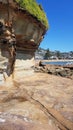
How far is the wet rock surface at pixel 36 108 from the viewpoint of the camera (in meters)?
3.12

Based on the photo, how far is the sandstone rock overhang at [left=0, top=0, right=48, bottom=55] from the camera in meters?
5.93

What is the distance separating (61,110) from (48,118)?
51 cm

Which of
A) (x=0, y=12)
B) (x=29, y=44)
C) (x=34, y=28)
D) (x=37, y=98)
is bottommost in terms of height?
(x=37, y=98)

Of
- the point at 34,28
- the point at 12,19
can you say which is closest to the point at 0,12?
the point at 12,19

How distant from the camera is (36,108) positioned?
3881 millimetres

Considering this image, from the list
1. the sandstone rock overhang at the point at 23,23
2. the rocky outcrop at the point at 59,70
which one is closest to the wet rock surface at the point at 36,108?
the sandstone rock overhang at the point at 23,23

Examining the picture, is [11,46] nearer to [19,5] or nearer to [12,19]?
[12,19]

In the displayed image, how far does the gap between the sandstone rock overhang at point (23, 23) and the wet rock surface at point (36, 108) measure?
2.09m

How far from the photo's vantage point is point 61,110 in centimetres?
386

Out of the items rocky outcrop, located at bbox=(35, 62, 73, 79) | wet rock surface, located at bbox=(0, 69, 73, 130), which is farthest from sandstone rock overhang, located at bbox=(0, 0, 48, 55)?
wet rock surface, located at bbox=(0, 69, 73, 130)

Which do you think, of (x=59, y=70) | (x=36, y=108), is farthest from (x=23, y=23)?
(x=59, y=70)

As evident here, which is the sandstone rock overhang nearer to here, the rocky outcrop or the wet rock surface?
the rocky outcrop

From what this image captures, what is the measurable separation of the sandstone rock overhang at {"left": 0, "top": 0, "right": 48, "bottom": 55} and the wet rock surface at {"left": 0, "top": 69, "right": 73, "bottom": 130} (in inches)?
82.4

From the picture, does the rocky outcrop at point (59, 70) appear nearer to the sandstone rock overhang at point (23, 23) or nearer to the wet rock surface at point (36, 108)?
the sandstone rock overhang at point (23, 23)
